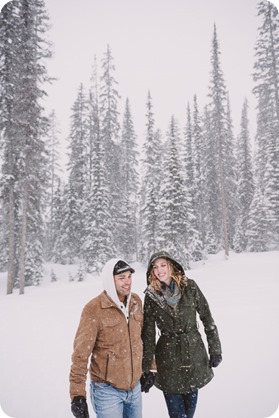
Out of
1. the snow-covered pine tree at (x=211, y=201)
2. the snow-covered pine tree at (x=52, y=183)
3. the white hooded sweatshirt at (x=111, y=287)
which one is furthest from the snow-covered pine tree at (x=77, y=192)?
the white hooded sweatshirt at (x=111, y=287)

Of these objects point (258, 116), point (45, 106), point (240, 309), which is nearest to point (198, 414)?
point (240, 309)

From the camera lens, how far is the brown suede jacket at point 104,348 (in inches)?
106

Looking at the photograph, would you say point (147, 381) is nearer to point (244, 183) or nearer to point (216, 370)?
point (216, 370)

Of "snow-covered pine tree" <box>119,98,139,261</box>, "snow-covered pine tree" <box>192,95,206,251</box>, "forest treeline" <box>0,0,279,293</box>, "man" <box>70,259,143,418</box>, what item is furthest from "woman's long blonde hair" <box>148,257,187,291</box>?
"snow-covered pine tree" <box>192,95,206,251</box>

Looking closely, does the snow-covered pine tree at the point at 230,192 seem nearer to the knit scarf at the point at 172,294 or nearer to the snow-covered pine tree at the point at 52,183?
the snow-covered pine tree at the point at 52,183

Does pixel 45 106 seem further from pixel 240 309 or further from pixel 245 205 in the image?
pixel 245 205

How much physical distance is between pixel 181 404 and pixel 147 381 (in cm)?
49

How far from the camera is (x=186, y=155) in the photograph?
97.8 ft

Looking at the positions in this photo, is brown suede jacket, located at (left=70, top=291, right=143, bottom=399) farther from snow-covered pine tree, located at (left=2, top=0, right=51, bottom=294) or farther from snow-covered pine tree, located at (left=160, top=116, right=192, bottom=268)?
snow-covered pine tree, located at (left=160, top=116, right=192, bottom=268)

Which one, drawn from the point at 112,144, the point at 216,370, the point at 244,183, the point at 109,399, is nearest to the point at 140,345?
the point at 109,399

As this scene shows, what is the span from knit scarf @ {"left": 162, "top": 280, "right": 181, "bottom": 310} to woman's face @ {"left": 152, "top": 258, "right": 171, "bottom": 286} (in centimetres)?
5

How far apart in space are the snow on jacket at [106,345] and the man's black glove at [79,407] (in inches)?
1.7

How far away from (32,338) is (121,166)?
22530mm

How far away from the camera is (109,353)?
2.79 metres
